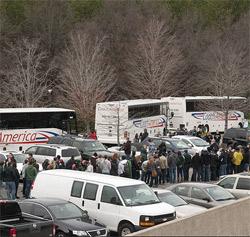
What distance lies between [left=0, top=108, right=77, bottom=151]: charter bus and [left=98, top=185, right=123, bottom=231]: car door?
860 inches

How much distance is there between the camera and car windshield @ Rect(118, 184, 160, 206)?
18.0 metres

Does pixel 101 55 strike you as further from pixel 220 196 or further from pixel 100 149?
pixel 220 196

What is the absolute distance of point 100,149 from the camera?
32656 millimetres

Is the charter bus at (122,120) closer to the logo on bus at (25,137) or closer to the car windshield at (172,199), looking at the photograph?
the logo on bus at (25,137)

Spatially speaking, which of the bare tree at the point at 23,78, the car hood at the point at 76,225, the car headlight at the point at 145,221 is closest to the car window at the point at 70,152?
the car headlight at the point at 145,221

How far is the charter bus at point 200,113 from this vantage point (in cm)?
5588

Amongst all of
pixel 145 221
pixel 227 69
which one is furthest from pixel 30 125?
pixel 227 69

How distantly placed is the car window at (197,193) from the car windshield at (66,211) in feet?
15.0

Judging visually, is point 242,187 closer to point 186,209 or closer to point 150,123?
point 186,209

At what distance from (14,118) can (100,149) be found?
34.5 feet

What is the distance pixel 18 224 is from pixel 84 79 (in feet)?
137

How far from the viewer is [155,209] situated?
58.5 feet

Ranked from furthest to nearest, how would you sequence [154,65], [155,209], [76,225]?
[154,65]
[155,209]
[76,225]

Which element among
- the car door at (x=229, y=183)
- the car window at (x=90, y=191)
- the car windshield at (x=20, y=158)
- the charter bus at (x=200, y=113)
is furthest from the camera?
the charter bus at (x=200, y=113)
